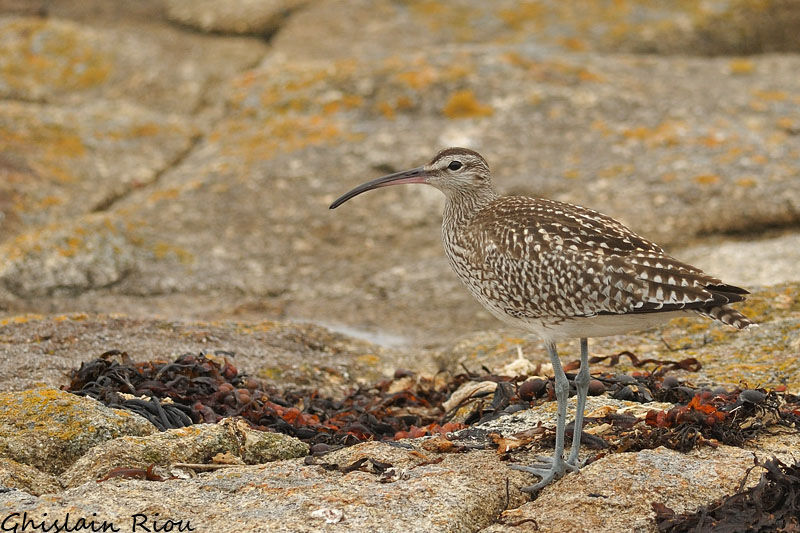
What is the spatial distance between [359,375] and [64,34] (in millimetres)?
9956

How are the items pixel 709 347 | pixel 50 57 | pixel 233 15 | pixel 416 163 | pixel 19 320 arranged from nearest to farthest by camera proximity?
1. pixel 709 347
2. pixel 19 320
3. pixel 416 163
4. pixel 50 57
5. pixel 233 15

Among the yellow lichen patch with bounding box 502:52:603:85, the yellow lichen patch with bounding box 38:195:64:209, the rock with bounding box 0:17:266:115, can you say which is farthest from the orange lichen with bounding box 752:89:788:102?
the yellow lichen patch with bounding box 38:195:64:209

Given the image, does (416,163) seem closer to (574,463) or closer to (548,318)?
(548,318)

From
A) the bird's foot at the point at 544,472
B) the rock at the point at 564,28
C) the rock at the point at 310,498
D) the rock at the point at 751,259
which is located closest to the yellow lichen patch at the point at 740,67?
the rock at the point at 564,28

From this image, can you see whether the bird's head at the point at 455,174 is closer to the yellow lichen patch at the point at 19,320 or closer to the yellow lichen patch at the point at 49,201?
the yellow lichen patch at the point at 19,320

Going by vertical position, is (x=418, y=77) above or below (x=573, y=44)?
below

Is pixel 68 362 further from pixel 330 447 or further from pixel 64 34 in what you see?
pixel 64 34

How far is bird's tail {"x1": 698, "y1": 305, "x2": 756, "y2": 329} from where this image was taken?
568cm

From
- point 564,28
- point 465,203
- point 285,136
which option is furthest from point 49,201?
point 564,28

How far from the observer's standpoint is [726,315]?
577 cm

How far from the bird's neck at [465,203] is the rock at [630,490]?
2.48 meters

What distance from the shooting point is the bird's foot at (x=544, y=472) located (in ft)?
18.1

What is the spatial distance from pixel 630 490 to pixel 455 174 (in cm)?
320

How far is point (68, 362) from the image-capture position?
7.52 meters
